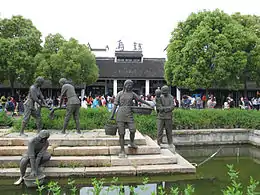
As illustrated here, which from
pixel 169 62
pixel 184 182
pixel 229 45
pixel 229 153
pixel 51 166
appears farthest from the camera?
pixel 169 62

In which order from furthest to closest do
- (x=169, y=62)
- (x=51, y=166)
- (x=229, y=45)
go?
(x=169, y=62) → (x=229, y=45) → (x=51, y=166)

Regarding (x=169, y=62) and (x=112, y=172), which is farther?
(x=169, y=62)

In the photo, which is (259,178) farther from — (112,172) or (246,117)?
(246,117)

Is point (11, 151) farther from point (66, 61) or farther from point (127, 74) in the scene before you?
point (127, 74)

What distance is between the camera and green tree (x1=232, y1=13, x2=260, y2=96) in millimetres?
21312

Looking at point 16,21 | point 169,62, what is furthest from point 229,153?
point 16,21

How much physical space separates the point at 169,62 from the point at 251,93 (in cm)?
1299

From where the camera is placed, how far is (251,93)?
29.3 metres

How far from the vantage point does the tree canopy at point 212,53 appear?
20.0m

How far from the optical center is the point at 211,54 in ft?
66.2

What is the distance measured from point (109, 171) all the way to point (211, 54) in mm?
16790

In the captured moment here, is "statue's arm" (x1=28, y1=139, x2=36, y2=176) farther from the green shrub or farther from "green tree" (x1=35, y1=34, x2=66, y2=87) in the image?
"green tree" (x1=35, y1=34, x2=66, y2=87)

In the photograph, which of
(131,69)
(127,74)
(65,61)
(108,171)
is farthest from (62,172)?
(131,69)


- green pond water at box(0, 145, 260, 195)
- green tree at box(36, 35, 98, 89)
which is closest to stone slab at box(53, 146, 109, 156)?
green pond water at box(0, 145, 260, 195)
